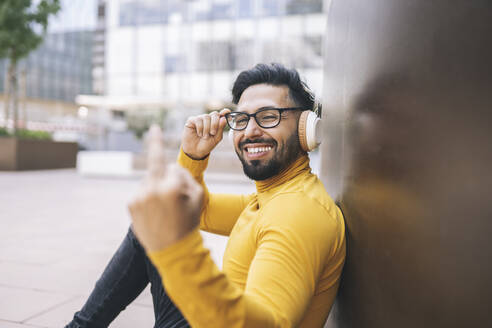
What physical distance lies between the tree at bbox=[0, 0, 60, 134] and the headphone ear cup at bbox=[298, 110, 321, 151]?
1466 cm

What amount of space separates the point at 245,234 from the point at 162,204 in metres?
0.70

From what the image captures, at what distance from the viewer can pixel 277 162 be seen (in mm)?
1733

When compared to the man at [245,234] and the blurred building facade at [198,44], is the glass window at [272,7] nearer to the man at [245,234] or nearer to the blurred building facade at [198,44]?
the blurred building facade at [198,44]

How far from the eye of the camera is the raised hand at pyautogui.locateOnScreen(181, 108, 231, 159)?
2.04 meters

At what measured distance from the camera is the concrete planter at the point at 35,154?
568 inches

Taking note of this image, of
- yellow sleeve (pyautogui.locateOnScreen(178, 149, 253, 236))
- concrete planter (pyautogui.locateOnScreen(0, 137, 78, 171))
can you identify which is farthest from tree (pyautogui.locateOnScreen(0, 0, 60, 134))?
yellow sleeve (pyautogui.locateOnScreen(178, 149, 253, 236))

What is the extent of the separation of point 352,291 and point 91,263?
296 centimetres

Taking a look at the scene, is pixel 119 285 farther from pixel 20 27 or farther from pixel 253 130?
pixel 20 27

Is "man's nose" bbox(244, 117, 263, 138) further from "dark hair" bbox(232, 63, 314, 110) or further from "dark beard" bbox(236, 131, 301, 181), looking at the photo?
"dark hair" bbox(232, 63, 314, 110)

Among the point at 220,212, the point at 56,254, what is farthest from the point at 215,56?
the point at 220,212

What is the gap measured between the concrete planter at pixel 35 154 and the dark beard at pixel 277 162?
14.9 metres

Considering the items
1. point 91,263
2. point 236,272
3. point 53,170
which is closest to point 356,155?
point 236,272

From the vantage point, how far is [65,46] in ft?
173

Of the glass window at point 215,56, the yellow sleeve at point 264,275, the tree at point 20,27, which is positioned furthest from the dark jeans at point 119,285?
the glass window at point 215,56
